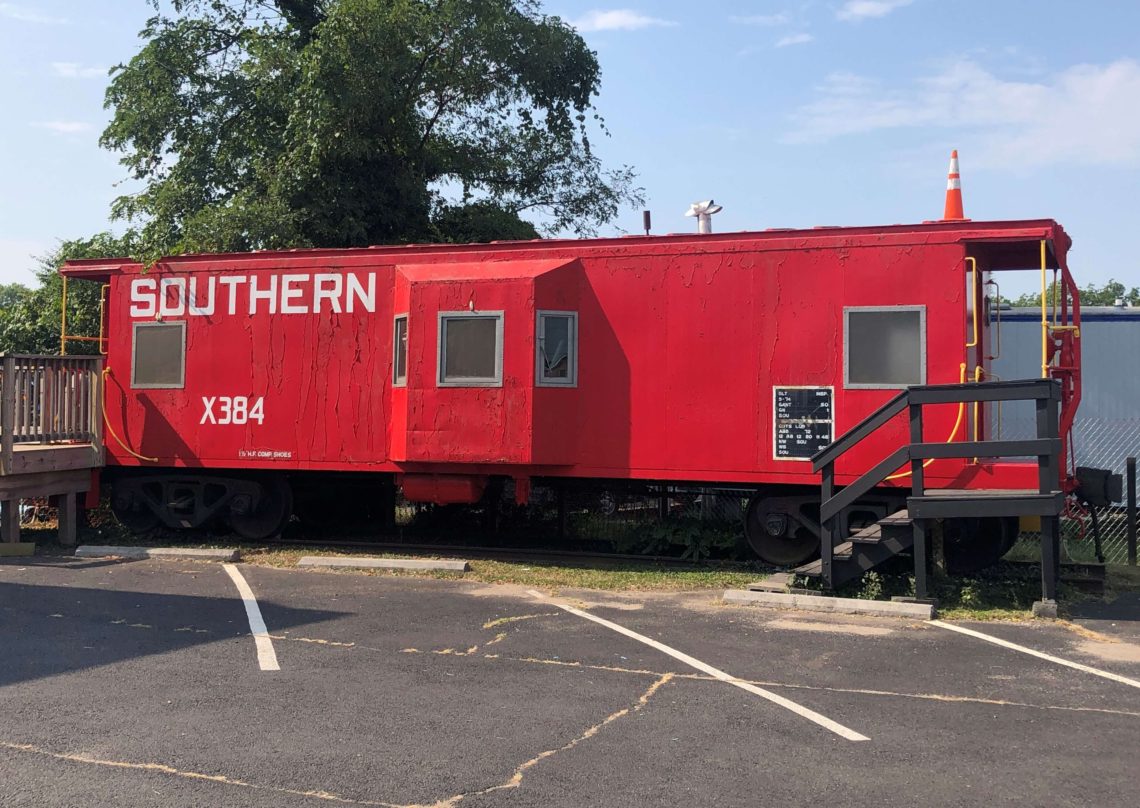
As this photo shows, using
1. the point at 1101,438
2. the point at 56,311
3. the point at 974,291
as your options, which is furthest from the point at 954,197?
the point at 56,311

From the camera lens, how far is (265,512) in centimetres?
1202

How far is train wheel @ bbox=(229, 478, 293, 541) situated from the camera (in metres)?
11.9

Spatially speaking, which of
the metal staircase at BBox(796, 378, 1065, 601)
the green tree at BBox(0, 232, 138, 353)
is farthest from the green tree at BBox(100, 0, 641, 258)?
the metal staircase at BBox(796, 378, 1065, 601)

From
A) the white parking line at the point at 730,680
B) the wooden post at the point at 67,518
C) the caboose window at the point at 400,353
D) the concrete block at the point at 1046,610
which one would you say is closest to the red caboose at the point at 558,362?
the caboose window at the point at 400,353

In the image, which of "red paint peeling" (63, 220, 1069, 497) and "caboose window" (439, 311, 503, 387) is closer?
"red paint peeling" (63, 220, 1069, 497)

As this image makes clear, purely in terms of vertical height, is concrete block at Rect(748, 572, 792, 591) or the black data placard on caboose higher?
the black data placard on caboose

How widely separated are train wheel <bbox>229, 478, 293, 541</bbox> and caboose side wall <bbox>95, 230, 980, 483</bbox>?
600mm

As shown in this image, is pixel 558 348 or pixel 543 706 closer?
pixel 543 706

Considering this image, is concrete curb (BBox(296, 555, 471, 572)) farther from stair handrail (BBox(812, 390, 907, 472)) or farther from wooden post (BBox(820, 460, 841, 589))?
stair handrail (BBox(812, 390, 907, 472))

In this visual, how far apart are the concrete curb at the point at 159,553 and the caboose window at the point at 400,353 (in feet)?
8.36

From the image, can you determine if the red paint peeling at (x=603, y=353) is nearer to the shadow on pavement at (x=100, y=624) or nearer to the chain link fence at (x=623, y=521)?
the chain link fence at (x=623, y=521)

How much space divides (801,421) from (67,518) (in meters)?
8.53

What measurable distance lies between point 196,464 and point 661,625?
21.8 ft

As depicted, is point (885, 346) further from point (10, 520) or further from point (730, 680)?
point (10, 520)
